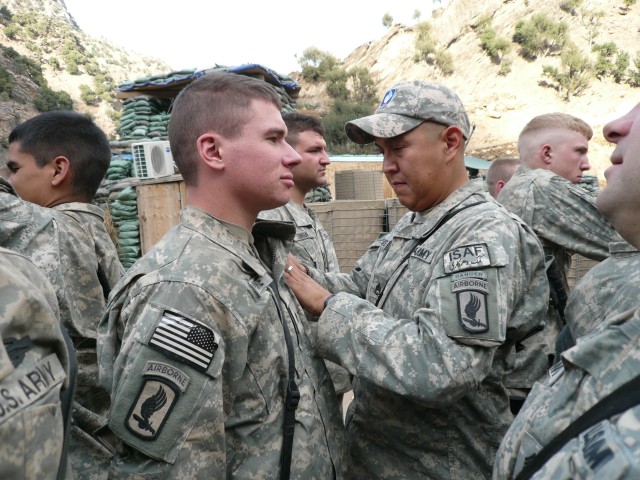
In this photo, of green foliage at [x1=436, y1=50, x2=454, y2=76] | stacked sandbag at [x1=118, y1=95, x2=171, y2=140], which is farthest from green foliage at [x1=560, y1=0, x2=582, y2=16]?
stacked sandbag at [x1=118, y1=95, x2=171, y2=140]

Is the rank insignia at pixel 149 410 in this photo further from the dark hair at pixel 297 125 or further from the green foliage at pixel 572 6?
the green foliage at pixel 572 6

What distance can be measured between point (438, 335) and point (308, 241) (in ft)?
6.99

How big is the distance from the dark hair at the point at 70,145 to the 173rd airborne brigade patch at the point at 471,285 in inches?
83.6

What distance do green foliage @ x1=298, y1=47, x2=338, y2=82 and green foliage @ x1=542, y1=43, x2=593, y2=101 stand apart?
14.7 metres

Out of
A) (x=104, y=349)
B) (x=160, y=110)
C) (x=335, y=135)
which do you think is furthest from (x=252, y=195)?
(x=335, y=135)

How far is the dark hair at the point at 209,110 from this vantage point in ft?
5.47

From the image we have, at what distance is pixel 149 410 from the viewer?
1274 mm

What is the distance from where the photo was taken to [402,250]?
2066 millimetres

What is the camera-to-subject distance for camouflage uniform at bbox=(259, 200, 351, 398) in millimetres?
3400

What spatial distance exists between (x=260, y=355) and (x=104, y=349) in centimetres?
45

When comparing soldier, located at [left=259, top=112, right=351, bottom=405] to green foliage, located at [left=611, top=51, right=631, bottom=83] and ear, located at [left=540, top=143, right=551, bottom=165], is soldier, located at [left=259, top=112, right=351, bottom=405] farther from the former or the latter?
green foliage, located at [left=611, top=51, right=631, bottom=83]

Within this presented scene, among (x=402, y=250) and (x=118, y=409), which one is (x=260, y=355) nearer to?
(x=118, y=409)

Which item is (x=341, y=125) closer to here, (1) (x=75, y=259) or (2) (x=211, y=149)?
(1) (x=75, y=259)

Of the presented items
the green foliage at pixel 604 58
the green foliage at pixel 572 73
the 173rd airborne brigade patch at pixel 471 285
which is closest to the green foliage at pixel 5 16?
the green foliage at pixel 572 73
